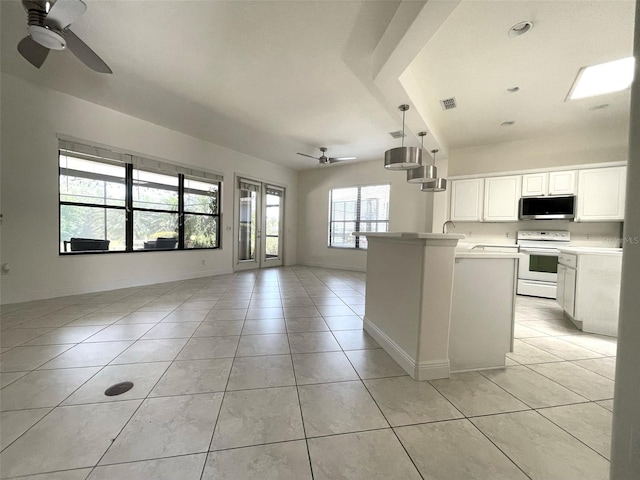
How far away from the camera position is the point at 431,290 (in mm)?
1830

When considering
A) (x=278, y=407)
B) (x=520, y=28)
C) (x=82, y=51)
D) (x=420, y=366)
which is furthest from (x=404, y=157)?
(x=82, y=51)

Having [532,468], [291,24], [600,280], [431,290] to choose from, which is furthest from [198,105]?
[600,280]

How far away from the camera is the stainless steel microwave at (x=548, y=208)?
4.30m

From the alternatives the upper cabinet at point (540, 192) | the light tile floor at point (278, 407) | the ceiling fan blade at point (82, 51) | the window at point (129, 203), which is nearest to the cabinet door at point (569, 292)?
the light tile floor at point (278, 407)

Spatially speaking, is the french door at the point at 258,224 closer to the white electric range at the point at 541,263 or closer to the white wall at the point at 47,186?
the white wall at the point at 47,186

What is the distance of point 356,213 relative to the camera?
7.15 metres

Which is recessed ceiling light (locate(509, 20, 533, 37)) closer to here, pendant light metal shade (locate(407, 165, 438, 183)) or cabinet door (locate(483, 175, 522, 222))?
pendant light metal shade (locate(407, 165, 438, 183))

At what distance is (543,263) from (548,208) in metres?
1.01

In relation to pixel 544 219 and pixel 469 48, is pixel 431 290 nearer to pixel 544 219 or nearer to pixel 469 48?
pixel 469 48

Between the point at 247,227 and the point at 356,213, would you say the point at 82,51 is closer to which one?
the point at 247,227

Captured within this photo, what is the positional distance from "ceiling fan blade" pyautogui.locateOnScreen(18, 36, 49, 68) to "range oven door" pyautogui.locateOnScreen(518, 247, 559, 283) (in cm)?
683

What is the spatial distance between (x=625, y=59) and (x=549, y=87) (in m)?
0.62

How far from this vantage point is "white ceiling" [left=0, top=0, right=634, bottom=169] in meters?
2.12

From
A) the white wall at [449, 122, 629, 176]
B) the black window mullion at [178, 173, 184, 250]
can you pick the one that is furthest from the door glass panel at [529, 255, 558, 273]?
the black window mullion at [178, 173, 184, 250]
